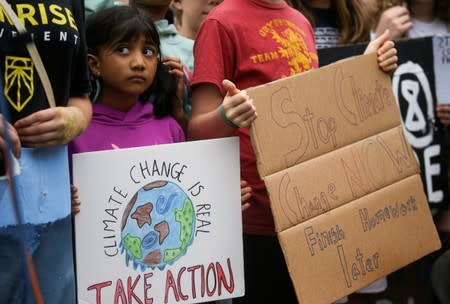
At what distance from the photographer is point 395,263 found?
3.13 meters

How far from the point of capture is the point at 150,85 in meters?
3.02

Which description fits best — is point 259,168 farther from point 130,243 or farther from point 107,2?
point 107,2

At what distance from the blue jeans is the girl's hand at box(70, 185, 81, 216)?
13 centimetres

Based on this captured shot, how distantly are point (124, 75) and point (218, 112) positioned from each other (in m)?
0.36

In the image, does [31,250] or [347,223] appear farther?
[347,223]

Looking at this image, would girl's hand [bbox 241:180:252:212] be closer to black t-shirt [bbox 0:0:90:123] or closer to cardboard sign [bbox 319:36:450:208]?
black t-shirt [bbox 0:0:90:123]

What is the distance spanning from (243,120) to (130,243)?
509 millimetres

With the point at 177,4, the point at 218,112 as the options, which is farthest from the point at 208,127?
the point at 177,4

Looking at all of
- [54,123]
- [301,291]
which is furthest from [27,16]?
[301,291]

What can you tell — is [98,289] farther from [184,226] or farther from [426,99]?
[426,99]

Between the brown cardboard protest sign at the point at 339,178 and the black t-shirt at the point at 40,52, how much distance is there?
24.6 inches

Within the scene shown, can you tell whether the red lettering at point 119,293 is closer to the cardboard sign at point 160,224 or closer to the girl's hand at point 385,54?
the cardboard sign at point 160,224

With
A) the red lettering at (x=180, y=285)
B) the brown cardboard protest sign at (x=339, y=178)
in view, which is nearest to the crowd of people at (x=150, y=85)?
the brown cardboard protest sign at (x=339, y=178)

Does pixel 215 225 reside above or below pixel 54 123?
below
